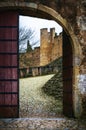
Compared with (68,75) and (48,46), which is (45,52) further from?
(68,75)

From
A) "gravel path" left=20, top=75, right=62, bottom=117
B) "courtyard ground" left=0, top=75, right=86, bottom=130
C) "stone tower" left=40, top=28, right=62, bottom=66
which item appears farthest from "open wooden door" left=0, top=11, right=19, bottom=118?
"stone tower" left=40, top=28, right=62, bottom=66

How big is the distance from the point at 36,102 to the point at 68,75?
4.27m

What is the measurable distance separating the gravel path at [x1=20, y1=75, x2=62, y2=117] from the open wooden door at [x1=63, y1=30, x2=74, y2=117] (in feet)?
1.64

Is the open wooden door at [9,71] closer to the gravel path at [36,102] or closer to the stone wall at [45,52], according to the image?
the gravel path at [36,102]

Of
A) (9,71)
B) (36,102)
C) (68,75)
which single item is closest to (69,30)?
(68,75)

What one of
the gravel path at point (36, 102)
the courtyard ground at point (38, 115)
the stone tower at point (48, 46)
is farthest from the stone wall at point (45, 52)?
the courtyard ground at point (38, 115)

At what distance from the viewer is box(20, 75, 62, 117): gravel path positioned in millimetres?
11613

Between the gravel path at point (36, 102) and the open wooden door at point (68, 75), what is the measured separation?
50cm

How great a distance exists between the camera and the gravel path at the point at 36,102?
11.6 m

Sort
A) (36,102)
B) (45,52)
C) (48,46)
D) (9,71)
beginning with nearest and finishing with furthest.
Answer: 1. (9,71)
2. (36,102)
3. (45,52)
4. (48,46)

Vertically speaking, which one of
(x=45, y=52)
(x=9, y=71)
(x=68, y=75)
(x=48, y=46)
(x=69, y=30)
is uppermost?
(x=48, y=46)

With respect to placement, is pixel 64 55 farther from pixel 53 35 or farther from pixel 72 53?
pixel 53 35

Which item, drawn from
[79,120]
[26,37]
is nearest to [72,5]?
[79,120]

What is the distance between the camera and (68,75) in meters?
10.7
